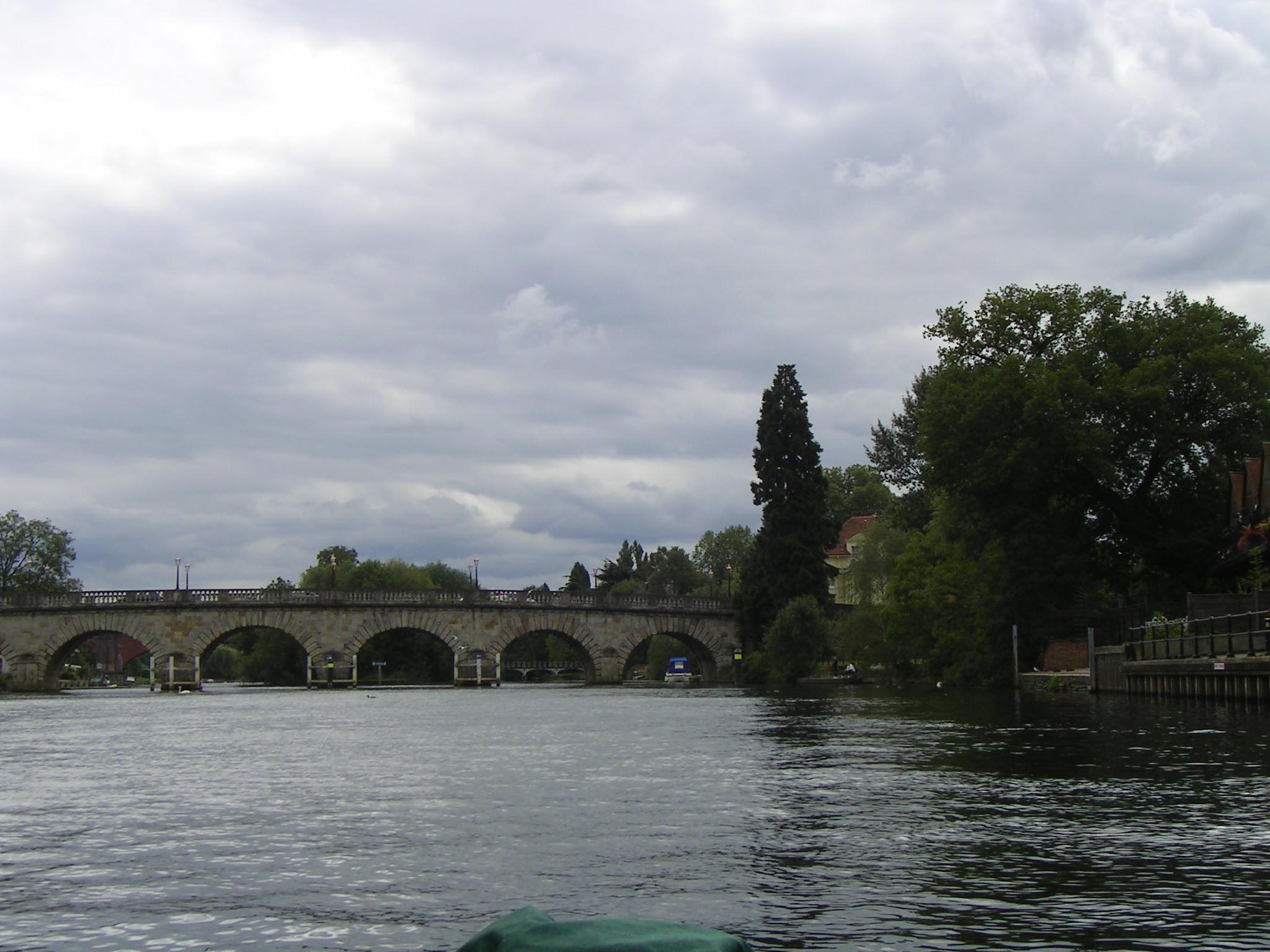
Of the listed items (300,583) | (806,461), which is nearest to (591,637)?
(806,461)

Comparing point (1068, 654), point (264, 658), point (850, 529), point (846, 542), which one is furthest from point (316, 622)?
point (846, 542)

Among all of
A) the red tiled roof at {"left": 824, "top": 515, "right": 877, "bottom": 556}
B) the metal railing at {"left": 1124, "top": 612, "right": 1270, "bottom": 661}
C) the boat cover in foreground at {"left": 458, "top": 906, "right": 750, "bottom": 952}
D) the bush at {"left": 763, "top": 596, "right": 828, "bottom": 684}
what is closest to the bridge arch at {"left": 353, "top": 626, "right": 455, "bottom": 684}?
the red tiled roof at {"left": 824, "top": 515, "right": 877, "bottom": 556}

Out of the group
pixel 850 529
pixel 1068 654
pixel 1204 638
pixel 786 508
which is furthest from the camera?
pixel 850 529

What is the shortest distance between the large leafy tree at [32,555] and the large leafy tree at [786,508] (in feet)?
208

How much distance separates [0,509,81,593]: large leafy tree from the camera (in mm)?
109625

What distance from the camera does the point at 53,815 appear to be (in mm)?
14500

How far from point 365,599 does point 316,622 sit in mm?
3005

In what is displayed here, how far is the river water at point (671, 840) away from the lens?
8.22 meters

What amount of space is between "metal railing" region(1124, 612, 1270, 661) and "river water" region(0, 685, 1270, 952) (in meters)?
3.57

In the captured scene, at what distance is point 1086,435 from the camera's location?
1740 inches

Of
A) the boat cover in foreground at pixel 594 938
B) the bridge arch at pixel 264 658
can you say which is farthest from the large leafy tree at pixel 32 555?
the boat cover in foreground at pixel 594 938

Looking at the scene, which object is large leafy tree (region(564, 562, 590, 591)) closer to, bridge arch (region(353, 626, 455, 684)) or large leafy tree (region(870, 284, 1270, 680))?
bridge arch (region(353, 626, 455, 684))

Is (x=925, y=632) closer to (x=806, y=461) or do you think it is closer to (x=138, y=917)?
(x=806, y=461)

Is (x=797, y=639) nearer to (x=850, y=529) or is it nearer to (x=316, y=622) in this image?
(x=316, y=622)
